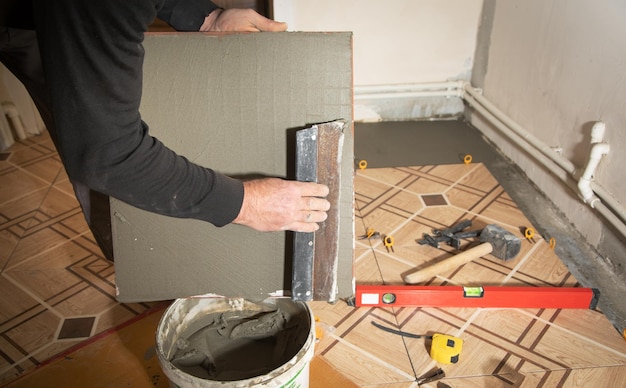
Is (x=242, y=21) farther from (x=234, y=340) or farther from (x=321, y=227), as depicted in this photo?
(x=234, y=340)

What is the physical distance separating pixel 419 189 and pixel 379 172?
24cm

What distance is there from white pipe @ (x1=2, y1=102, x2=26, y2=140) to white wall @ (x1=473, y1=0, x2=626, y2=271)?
2648 mm

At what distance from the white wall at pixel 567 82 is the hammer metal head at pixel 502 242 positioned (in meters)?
0.35

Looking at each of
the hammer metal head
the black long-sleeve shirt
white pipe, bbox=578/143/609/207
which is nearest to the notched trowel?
the black long-sleeve shirt

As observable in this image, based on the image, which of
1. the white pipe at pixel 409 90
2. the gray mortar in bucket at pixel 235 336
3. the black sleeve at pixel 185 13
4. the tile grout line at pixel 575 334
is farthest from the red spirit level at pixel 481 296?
the white pipe at pixel 409 90

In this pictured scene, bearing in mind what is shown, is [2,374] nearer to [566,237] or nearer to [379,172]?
[379,172]

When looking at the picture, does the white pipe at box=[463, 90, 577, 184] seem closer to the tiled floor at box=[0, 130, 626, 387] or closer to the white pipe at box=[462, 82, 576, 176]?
the white pipe at box=[462, 82, 576, 176]

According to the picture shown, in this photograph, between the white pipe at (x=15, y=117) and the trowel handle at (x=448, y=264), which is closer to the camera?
the trowel handle at (x=448, y=264)

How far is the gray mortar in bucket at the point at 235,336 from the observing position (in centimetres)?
113

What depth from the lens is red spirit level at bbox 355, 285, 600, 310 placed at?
1.60m

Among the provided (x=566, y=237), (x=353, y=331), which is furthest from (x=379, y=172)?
(x=353, y=331)

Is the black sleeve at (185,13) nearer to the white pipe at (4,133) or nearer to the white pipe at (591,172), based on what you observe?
the white pipe at (591,172)

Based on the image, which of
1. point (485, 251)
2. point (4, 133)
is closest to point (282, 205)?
point (485, 251)

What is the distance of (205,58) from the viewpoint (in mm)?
1031
